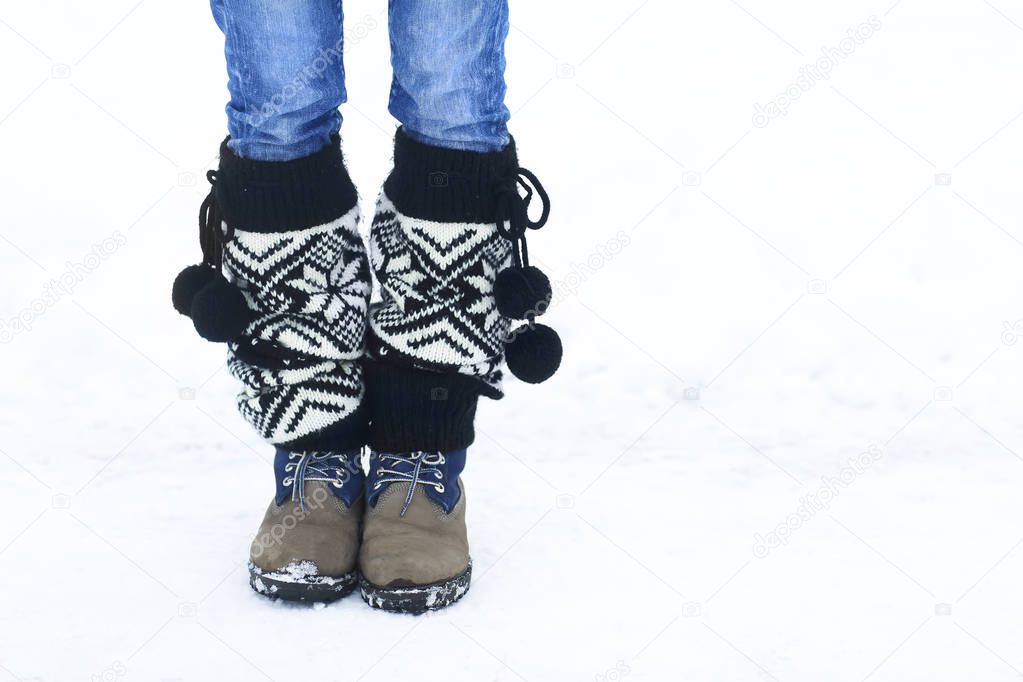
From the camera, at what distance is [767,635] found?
1039mm

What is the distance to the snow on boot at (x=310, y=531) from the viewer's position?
1081 millimetres

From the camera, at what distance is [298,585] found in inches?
42.3

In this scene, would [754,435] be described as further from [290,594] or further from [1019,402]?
[290,594]

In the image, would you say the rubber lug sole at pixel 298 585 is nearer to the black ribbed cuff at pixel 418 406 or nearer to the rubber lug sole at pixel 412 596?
the rubber lug sole at pixel 412 596

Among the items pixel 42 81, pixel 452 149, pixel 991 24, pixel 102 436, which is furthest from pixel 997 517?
pixel 42 81

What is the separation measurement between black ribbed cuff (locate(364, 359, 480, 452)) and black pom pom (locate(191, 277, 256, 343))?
0.17m

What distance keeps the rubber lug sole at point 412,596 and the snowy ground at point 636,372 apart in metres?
0.02

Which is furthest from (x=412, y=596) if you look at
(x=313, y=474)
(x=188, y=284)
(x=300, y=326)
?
(x=188, y=284)

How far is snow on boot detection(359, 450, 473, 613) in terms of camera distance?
107 cm

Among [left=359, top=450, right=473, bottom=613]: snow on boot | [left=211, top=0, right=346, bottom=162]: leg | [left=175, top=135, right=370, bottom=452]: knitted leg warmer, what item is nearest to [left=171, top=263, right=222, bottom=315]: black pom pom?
[left=175, top=135, right=370, bottom=452]: knitted leg warmer

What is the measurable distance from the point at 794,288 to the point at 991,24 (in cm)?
116

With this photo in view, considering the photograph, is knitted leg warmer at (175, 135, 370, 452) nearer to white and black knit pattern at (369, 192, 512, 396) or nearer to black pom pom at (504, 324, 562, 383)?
white and black knit pattern at (369, 192, 512, 396)

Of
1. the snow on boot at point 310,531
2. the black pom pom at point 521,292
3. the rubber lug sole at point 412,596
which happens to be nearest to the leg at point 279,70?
the black pom pom at point 521,292

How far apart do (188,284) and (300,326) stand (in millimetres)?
140
